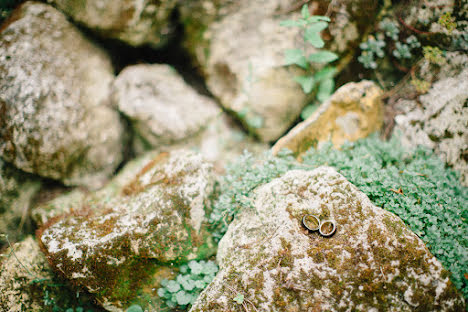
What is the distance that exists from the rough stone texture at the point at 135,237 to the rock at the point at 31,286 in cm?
38

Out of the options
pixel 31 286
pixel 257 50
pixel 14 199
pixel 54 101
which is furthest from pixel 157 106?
pixel 31 286

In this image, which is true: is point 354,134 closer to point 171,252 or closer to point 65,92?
point 171,252

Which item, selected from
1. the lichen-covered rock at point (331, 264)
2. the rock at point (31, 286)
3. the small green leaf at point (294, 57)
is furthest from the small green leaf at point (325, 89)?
the rock at point (31, 286)

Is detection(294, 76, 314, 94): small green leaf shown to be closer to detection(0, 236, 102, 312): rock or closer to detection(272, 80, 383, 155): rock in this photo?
detection(272, 80, 383, 155): rock

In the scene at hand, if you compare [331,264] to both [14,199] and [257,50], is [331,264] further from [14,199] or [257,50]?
[14,199]

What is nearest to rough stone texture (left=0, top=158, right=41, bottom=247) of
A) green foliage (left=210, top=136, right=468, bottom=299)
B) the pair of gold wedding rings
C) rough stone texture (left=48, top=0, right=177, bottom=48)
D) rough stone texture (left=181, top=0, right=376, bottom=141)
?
rough stone texture (left=48, top=0, right=177, bottom=48)

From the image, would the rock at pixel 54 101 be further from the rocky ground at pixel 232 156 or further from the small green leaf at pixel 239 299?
the small green leaf at pixel 239 299

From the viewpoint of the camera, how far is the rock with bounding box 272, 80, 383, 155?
131 inches

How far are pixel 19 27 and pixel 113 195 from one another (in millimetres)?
2395

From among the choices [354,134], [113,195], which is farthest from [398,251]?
[113,195]

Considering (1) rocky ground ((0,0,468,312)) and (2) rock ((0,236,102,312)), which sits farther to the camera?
(2) rock ((0,236,102,312))

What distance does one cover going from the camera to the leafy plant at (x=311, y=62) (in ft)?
11.1

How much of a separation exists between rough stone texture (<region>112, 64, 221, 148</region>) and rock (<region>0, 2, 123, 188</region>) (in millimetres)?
298

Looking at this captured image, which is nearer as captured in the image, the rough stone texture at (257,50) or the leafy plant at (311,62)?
the leafy plant at (311,62)
